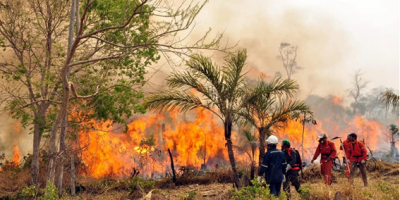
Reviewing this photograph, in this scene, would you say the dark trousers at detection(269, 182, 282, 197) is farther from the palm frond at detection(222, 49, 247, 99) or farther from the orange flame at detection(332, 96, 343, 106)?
the orange flame at detection(332, 96, 343, 106)

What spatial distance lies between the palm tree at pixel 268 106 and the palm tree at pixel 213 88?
24.3 inches

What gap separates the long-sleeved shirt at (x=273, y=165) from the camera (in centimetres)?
773

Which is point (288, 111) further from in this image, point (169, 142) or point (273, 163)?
point (169, 142)

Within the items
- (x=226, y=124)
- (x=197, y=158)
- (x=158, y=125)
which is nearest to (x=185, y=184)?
(x=226, y=124)

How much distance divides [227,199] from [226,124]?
2.42 metres

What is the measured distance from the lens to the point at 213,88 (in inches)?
446

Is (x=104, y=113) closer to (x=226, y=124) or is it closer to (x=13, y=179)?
(x=226, y=124)

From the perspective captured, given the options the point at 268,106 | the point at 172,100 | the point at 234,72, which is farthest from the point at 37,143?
the point at 268,106

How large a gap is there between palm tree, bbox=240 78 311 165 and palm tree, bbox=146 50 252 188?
62cm

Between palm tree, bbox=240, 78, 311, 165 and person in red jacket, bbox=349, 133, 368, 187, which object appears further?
palm tree, bbox=240, 78, 311, 165

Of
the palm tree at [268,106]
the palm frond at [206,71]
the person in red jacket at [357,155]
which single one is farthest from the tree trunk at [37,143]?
the person in red jacket at [357,155]

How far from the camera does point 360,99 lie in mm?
52125

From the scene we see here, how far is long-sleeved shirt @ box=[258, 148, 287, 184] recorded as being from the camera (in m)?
7.73

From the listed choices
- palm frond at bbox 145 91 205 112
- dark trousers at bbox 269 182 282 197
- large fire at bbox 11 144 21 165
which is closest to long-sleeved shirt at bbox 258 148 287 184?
dark trousers at bbox 269 182 282 197
